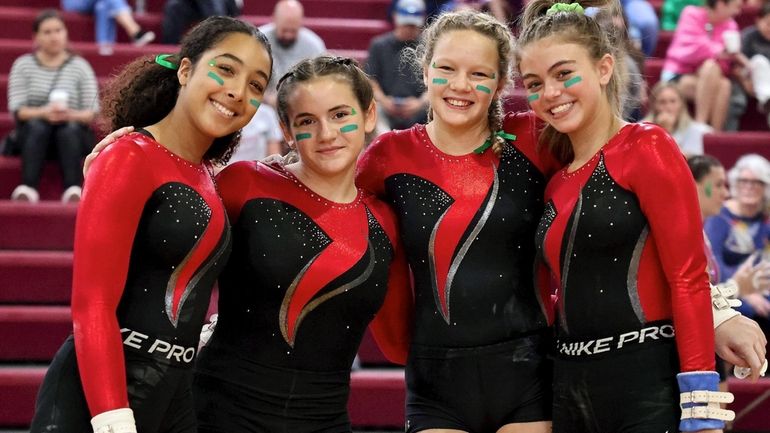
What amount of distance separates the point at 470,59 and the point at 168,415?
1.27 metres

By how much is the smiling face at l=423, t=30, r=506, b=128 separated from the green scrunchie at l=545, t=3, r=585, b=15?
187 millimetres

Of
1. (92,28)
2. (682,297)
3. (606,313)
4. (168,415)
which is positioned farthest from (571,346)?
(92,28)

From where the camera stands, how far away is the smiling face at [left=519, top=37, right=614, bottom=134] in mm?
2865

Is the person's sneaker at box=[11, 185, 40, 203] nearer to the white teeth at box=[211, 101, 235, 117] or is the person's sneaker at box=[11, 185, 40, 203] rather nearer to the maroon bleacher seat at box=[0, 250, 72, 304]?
the maroon bleacher seat at box=[0, 250, 72, 304]

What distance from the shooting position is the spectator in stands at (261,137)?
6.52 m

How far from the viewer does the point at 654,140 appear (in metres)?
2.74

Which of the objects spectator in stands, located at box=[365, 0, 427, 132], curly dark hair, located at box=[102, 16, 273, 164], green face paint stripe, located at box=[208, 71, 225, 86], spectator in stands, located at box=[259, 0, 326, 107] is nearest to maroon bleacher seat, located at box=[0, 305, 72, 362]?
spectator in stands, located at box=[259, 0, 326, 107]

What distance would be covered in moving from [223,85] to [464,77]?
680 millimetres

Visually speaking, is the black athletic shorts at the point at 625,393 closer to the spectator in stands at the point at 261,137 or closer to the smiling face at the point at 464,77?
the smiling face at the point at 464,77

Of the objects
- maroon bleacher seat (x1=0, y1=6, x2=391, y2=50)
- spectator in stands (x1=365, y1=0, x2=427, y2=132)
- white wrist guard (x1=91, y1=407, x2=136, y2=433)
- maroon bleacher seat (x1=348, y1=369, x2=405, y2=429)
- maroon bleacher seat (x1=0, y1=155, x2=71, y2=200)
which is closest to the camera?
white wrist guard (x1=91, y1=407, x2=136, y2=433)

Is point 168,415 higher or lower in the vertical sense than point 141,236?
lower

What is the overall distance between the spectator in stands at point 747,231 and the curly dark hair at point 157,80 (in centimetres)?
359

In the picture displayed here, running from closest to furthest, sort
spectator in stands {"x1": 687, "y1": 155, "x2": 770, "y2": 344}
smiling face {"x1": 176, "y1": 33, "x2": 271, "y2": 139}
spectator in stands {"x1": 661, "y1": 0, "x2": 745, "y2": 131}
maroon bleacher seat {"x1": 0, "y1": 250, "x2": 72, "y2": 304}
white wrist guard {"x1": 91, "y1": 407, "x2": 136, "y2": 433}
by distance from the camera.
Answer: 1. white wrist guard {"x1": 91, "y1": 407, "x2": 136, "y2": 433}
2. smiling face {"x1": 176, "y1": 33, "x2": 271, "y2": 139}
3. spectator in stands {"x1": 687, "y1": 155, "x2": 770, "y2": 344}
4. maroon bleacher seat {"x1": 0, "y1": 250, "x2": 72, "y2": 304}
5. spectator in stands {"x1": 661, "y1": 0, "x2": 745, "y2": 131}

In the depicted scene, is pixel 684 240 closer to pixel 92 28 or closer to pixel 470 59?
pixel 470 59
